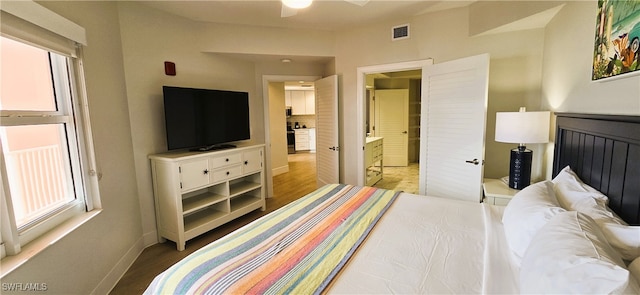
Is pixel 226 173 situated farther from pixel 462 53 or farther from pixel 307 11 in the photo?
pixel 462 53

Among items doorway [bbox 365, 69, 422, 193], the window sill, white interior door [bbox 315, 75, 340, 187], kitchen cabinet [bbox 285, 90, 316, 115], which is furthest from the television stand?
kitchen cabinet [bbox 285, 90, 316, 115]

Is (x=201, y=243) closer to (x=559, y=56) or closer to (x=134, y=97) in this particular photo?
(x=134, y=97)

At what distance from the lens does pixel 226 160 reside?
301 cm

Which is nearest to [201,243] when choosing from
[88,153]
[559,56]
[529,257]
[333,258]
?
[88,153]

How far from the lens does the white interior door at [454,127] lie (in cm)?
250

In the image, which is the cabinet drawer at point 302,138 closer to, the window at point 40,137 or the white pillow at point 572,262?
the window at point 40,137

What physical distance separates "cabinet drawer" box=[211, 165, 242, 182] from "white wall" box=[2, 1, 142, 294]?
74cm

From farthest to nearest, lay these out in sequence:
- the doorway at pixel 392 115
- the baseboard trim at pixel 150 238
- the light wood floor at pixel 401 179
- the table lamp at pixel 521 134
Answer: the doorway at pixel 392 115 < the light wood floor at pixel 401 179 < the baseboard trim at pixel 150 238 < the table lamp at pixel 521 134

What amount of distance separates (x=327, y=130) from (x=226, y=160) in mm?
1543

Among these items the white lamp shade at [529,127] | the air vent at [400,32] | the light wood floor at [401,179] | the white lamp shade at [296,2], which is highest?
the air vent at [400,32]

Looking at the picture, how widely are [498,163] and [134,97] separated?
376 cm

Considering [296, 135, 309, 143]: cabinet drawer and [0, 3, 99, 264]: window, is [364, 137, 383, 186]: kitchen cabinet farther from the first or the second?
[296, 135, 309, 143]: cabinet drawer

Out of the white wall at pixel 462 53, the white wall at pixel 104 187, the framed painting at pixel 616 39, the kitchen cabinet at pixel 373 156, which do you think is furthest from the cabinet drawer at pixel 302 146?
the framed painting at pixel 616 39

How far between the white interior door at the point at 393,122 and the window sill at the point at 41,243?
5.41 metres
